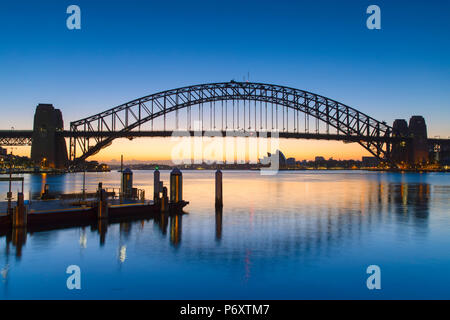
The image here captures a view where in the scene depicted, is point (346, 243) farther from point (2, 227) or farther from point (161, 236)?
point (2, 227)

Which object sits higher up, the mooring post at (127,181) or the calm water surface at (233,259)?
the mooring post at (127,181)

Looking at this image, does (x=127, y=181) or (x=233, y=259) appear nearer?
(x=233, y=259)

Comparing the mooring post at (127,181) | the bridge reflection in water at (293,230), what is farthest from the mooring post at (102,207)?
the mooring post at (127,181)

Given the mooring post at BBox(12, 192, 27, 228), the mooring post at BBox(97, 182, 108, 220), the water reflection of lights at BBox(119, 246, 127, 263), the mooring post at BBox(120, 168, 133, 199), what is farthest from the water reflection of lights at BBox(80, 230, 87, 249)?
the mooring post at BBox(120, 168, 133, 199)

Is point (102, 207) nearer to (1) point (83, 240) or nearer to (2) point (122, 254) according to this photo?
(1) point (83, 240)

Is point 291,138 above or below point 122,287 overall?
above

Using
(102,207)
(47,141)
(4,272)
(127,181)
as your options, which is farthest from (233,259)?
(47,141)

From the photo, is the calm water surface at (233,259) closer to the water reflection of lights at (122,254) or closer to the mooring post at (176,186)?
the water reflection of lights at (122,254)

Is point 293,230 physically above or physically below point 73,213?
below

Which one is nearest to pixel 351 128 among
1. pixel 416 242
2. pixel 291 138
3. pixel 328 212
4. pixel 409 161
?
pixel 291 138
